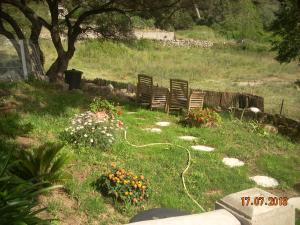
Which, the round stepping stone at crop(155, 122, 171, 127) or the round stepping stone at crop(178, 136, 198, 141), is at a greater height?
the round stepping stone at crop(155, 122, 171, 127)

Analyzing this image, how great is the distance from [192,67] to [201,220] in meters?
26.6

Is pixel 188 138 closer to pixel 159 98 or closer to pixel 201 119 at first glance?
pixel 201 119

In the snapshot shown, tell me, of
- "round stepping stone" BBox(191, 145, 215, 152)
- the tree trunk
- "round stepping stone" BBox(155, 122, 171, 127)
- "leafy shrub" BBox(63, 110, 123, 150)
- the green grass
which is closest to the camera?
"leafy shrub" BBox(63, 110, 123, 150)

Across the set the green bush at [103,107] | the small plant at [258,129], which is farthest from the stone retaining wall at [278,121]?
the green bush at [103,107]

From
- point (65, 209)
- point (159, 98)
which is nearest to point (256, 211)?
point (65, 209)

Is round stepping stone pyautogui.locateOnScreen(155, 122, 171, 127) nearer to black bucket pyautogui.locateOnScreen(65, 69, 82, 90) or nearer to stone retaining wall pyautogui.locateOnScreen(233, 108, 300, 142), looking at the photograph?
stone retaining wall pyautogui.locateOnScreen(233, 108, 300, 142)

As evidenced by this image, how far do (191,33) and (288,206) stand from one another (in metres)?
45.7

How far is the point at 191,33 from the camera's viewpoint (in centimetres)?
4750

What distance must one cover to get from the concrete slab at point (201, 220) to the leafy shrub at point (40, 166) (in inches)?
116

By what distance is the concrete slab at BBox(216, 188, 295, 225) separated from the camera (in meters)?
2.89

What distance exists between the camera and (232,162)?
877cm

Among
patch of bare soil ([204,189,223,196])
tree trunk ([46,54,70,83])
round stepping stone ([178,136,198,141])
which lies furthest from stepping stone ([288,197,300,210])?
tree trunk ([46,54,70,83])

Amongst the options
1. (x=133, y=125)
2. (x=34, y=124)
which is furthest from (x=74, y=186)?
(x=133, y=125)

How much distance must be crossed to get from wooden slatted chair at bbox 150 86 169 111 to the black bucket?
2865 mm
